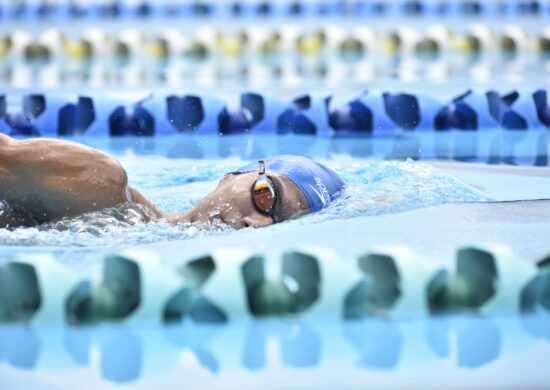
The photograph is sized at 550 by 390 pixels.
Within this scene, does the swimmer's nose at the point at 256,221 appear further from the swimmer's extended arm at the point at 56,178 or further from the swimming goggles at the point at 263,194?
the swimmer's extended arm at the point at 56,178

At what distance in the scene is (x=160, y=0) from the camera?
24.2ft

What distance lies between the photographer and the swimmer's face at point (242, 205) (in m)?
2.62

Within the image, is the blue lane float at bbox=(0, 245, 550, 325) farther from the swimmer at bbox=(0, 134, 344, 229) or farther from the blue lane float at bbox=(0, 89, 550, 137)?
the blue lane float at bbox=(0, 89, 550, 137)

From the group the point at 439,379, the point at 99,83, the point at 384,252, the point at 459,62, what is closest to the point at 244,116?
the point at 99,83

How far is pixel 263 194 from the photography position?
103 inches

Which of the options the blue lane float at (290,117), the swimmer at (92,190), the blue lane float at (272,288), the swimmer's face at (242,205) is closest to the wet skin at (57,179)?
the swimmer at (92,190)

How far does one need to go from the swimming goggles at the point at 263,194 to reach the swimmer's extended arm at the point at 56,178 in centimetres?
32

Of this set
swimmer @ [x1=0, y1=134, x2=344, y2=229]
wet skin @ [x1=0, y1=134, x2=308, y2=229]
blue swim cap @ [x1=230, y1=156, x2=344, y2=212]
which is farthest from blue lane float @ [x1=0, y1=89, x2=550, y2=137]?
wet skin @ [x1=0, y1=134, x2=308, y2=229]

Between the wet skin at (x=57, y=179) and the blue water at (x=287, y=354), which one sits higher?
the wet skin at (x=57, y=179)

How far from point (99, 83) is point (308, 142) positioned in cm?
151

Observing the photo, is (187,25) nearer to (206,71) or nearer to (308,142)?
(206,71)

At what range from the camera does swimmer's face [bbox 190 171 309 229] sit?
262 centimetres

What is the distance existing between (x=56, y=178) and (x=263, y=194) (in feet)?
1.63

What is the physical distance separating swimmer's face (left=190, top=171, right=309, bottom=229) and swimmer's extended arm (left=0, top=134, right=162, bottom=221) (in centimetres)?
23
